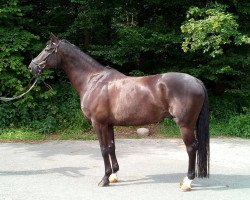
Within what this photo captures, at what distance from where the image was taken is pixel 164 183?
543cm

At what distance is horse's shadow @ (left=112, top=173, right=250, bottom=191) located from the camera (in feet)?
17.2

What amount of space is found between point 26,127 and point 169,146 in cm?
409

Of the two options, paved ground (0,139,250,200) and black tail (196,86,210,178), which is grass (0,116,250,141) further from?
black tail (196,86,210,178)

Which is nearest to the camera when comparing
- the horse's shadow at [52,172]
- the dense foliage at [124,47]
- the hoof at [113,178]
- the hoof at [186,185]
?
the hoof at [186,185]

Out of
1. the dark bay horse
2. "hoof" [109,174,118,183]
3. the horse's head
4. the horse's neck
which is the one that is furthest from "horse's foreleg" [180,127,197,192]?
the horse's head

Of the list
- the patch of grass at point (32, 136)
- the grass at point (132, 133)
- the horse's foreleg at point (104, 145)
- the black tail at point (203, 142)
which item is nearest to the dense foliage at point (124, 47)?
the grass at point (132, 133)

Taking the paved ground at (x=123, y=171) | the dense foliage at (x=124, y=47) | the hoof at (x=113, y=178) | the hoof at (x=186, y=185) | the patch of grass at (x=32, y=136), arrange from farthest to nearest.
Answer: the dense foliage at (x=124, y=47) → the patch of grass at (x=32, y=136) → the hoof at (x=113, y=178) → the hoof at (x=186, y=185) → the paved ground at (x=123, y=171)

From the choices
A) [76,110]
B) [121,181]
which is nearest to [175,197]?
[121,181]

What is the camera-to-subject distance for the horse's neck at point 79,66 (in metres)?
5.61

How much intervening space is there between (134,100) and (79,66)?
1.11m

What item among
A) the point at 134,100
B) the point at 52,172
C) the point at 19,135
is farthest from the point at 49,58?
the point at 19,135

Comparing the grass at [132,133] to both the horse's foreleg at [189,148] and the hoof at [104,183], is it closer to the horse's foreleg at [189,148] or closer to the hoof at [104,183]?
the hoof at [104,183]

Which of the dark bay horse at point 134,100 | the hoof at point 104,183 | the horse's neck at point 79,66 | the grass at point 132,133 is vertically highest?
the horse's neck at point 79,66

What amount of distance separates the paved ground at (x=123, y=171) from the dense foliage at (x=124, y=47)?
1764mm
